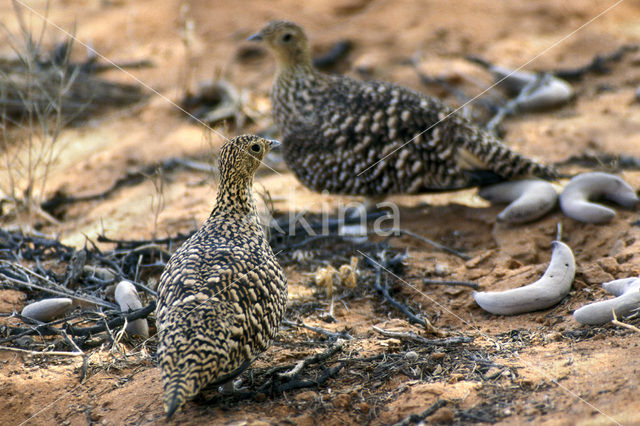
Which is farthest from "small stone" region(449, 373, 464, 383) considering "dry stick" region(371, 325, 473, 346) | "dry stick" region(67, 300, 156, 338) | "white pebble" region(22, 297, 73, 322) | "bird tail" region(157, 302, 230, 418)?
"white pebble" region(22, 297, 73, 322)

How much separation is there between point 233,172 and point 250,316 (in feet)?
4.07

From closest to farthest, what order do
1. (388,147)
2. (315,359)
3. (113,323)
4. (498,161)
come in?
1. (315,359)
2. (113,323)
3. (388,147)
4. (498,161)

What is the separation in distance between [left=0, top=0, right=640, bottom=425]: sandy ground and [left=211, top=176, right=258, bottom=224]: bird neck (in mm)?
918

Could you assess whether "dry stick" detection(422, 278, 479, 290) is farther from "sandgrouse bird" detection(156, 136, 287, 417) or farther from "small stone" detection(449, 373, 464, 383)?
"sandgrouse bird" detection(156, 136, 287, 417)

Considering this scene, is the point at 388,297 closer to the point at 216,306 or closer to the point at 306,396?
the point at 306,396

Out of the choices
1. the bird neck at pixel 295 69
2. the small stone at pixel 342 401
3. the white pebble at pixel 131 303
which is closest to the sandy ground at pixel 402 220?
the small stone at pixel 342 401

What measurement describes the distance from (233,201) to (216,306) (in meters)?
1.16

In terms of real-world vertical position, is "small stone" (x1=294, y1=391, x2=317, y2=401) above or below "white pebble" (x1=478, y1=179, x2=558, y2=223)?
below

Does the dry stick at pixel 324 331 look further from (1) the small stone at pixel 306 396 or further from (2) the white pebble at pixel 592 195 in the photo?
(2) the white pebble at pixel 592 195

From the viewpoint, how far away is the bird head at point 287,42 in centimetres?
683

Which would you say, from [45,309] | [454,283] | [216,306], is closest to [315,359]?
[216,306]

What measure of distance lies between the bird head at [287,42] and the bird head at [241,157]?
2500 millimetres

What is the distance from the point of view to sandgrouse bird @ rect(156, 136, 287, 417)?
3156 mm

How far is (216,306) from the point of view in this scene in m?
3.36
